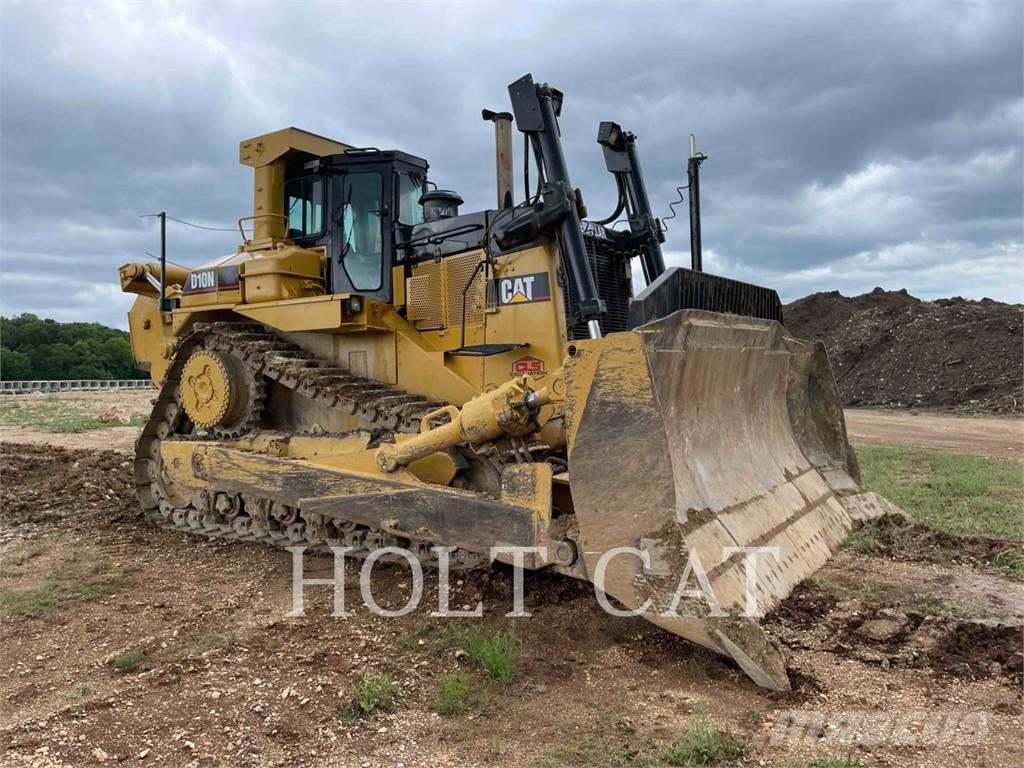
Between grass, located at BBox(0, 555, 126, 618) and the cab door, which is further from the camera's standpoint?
the cab door

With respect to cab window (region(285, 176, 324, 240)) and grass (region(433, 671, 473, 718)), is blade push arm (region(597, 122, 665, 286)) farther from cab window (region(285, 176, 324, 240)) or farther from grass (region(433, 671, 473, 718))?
grass (region(433, 671, 473, 718))

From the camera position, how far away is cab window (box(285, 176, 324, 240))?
7.32 metres

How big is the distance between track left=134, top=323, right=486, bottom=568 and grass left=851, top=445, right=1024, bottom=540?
15.2 feet

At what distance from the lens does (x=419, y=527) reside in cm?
518

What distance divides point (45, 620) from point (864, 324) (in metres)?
31.1

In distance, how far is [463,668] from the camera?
4172 millimetres

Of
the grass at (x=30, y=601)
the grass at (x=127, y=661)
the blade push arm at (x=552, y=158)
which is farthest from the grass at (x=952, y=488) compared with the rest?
the grass at (x=30, y=601)

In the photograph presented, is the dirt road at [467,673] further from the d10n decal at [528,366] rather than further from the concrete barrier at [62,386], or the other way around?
the concrete barrier at [62,386]

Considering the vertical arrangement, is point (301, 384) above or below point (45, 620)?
above

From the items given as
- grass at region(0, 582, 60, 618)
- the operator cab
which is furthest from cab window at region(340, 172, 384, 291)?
grass at region(0, 582, 60, 618)

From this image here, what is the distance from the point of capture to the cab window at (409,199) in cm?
700

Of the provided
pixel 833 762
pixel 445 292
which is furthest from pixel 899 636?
pixel 445 292

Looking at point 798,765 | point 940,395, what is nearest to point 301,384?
point 798,765

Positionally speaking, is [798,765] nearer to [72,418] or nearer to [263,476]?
[263,476]
